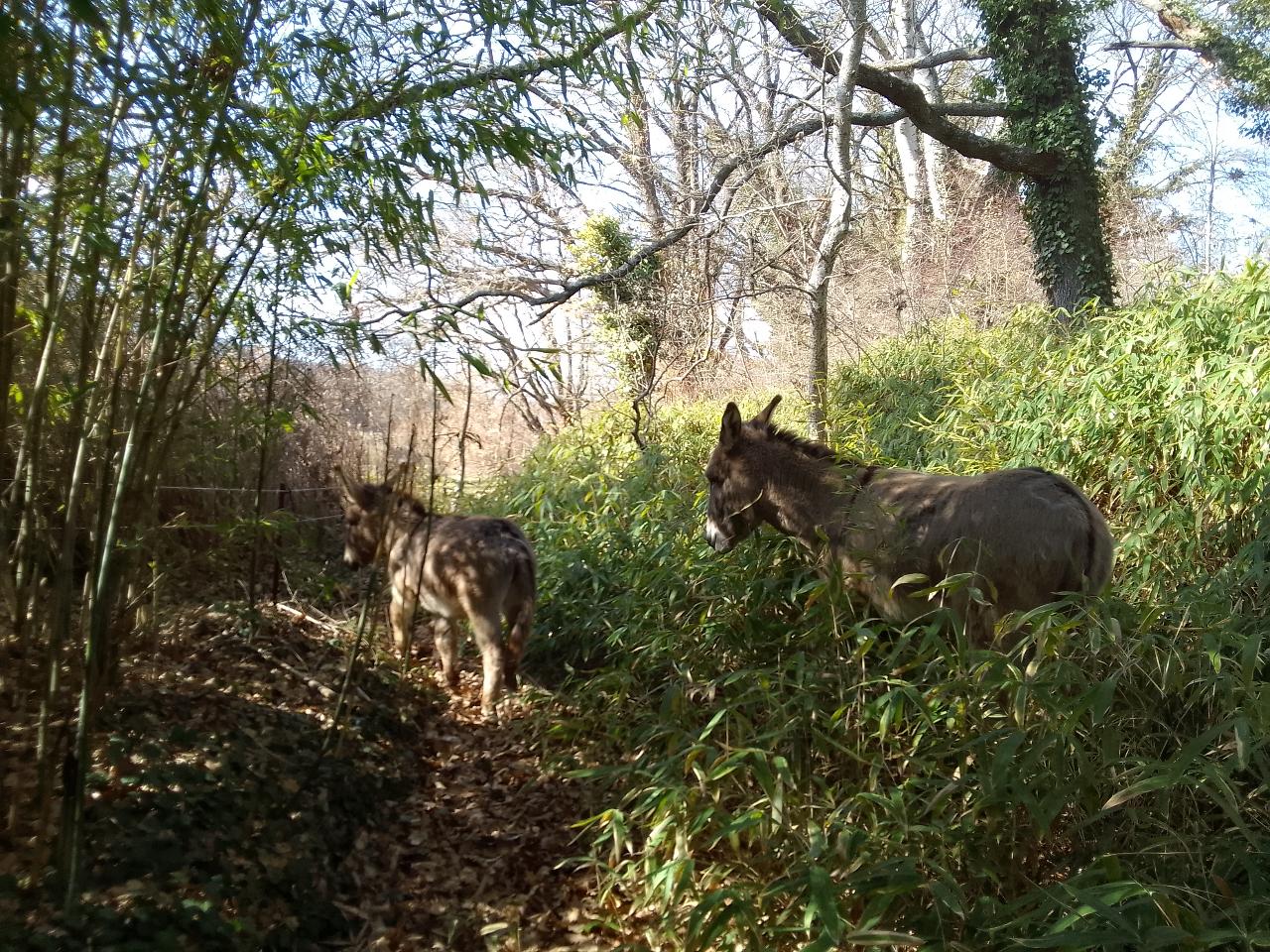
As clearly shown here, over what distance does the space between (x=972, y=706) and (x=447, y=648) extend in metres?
3.69

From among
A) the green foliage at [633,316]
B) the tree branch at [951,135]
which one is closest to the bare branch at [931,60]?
the tree branch at [951,135]

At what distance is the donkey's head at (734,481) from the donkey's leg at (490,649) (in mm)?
1523

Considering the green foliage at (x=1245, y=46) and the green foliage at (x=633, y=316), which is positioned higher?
the green foliage at (x=1245, y=46)

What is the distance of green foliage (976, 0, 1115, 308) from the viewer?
11422mm

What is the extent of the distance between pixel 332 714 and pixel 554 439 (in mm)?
5328

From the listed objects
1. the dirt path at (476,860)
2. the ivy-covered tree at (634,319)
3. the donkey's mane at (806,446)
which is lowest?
the dirt path at (476,860)

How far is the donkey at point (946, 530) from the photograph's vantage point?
4828 millimetres

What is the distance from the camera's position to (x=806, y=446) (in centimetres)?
608

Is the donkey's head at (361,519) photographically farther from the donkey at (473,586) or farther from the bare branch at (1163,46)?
the bare branch at (1163,46)

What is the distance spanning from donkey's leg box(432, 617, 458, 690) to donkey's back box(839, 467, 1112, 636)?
107 inches

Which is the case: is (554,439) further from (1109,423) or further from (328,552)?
(1109,423)

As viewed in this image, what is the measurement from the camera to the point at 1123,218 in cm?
1870

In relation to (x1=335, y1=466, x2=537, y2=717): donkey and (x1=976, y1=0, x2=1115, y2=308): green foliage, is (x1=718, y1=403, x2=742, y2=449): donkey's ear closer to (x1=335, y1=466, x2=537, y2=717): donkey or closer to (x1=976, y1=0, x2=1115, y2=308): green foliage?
(x1=335, y1=466, x2=537, y2=717): donkey

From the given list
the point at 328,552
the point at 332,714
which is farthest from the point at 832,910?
the point at 328,552
